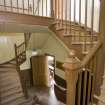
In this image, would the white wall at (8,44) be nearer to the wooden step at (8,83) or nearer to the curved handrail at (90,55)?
the wooden step at (8,83)

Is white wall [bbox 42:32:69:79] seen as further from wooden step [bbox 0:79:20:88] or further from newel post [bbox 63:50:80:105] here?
newel post [bbox 63:50:80:105]

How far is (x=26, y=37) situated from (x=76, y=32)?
12.5ft

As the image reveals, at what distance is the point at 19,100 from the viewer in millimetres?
5539

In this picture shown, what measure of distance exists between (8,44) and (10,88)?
7.96 ft

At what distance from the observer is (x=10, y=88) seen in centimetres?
571

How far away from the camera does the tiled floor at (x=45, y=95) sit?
5684 millimetres

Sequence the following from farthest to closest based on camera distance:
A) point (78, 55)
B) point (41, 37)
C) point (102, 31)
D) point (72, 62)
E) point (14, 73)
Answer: point (14, 73) → point (41, 37) → point (78, 55) → point (102, 31) → point (72, 62)

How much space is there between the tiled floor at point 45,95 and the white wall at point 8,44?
1.99 meters

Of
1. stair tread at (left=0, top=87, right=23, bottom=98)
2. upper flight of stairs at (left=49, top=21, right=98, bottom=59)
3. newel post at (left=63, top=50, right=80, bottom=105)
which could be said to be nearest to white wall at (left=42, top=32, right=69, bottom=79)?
stair tread at (left=0, top=87, right=23, bottom=98)

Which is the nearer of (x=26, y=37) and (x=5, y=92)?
(x=5, y=92)

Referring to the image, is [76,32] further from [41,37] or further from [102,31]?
[41,37]

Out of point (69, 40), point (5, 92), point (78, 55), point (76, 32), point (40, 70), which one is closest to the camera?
point (78, 55)

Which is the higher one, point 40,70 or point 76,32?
point 76,32

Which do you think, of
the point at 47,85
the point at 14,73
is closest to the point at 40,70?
the point at 47,85
